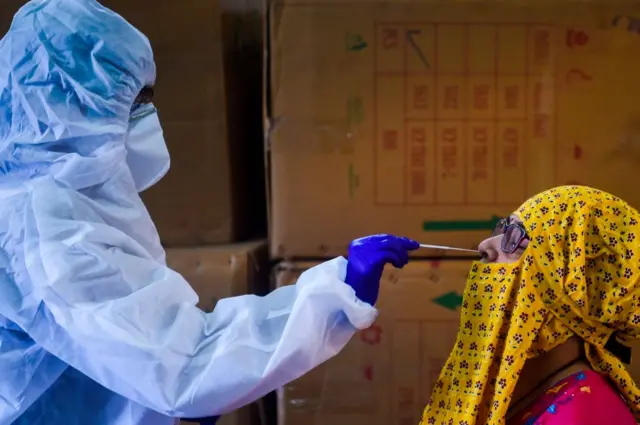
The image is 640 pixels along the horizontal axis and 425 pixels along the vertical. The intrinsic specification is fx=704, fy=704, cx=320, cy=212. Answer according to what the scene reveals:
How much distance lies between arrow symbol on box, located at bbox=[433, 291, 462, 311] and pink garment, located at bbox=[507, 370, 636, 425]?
0.33 metres

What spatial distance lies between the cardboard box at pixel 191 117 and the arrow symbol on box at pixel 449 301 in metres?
0.44

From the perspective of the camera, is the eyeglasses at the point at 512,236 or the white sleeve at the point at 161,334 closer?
the white sleeve at the point at 161,334

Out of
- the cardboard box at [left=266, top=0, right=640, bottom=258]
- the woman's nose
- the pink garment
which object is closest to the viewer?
the pink garment

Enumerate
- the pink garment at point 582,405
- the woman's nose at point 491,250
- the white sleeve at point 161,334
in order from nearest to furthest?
the white sleeve at point 161,334
the pink garment at point 582,405
the woman's nose at point 491,250

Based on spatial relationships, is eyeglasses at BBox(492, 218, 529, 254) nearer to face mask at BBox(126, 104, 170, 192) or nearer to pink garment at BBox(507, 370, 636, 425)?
pink garment at BBox(507, 370, 636, 425)

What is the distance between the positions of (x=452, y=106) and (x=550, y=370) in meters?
0.51

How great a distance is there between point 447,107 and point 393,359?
0.49m

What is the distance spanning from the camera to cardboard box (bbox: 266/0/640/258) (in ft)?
4.27

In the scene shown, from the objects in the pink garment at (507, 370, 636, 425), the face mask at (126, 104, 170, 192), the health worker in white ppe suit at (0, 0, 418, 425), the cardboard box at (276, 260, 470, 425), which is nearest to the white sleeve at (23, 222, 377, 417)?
the health worker in white ppe suit at (0, 0, 418, 425)

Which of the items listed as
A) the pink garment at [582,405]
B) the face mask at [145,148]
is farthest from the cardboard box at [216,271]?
the pink garment at [582,405]

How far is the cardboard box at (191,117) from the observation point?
139 centimetres

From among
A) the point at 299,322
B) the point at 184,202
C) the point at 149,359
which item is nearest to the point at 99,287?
the point at 149,359

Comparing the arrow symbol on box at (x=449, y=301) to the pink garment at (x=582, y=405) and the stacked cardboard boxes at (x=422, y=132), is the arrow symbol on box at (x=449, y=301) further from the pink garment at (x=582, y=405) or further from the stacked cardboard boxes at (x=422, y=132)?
the pink garment at (x=582, y=405)

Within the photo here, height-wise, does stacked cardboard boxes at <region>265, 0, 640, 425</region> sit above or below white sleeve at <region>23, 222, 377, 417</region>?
above
